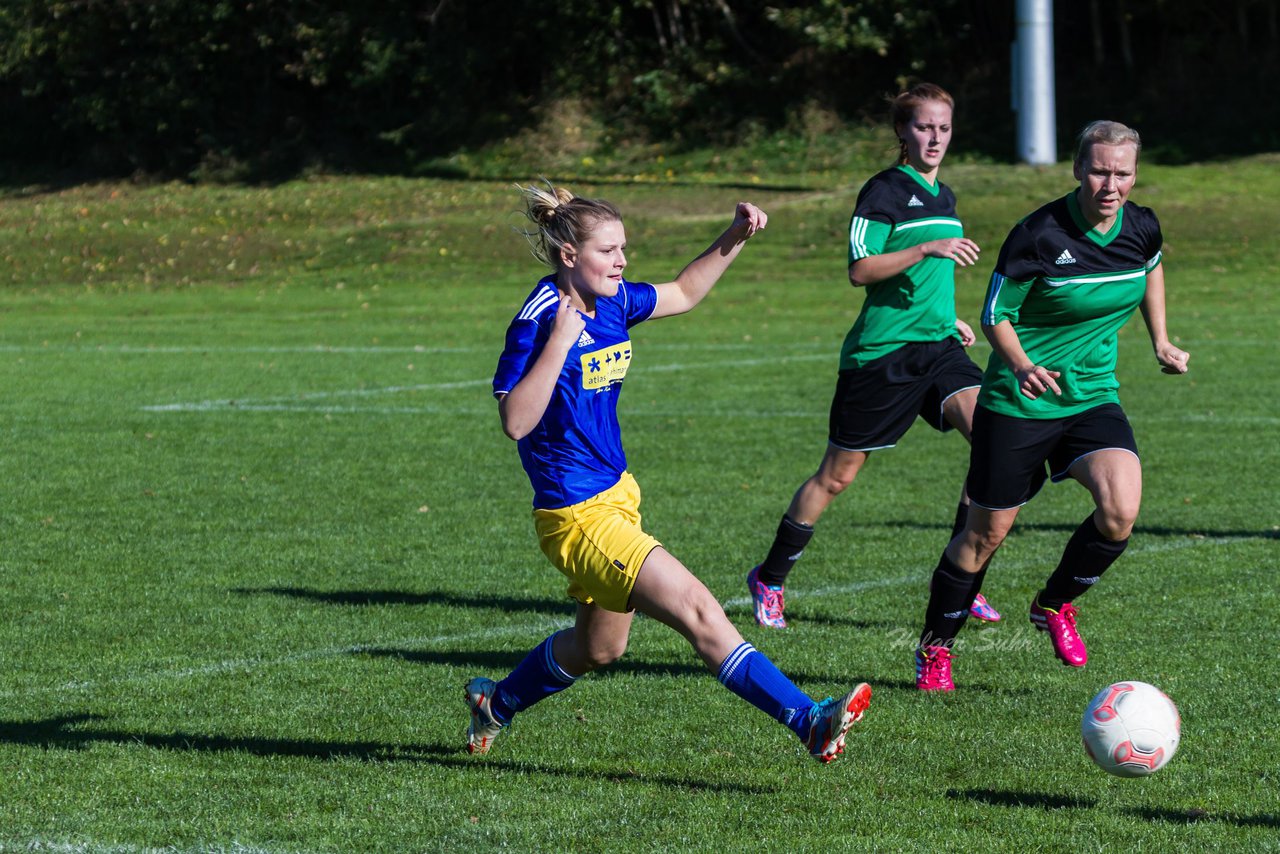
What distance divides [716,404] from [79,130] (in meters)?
36.2

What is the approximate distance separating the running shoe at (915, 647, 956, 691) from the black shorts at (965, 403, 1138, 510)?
55 cm

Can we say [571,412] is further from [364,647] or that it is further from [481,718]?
[364,647]

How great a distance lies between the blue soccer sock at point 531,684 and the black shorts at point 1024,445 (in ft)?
5.49

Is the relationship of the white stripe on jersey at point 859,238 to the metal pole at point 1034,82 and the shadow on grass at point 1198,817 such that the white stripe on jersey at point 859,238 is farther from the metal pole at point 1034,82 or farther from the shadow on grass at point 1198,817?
the metal pole at point 1034,82

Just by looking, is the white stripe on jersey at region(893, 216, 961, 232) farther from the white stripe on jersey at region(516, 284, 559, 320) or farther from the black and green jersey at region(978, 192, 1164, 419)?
the white stripe on jersey at region(516, 284, 559, 320)

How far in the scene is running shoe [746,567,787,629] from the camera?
23.4 feet

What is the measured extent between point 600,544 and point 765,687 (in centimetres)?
61

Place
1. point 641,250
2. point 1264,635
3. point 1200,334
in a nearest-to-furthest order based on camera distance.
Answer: point 1264,635 → point 1200,334 → point 641,250

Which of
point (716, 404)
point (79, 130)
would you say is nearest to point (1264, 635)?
point (716, 404)

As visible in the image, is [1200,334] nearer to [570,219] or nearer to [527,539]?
[527,539]

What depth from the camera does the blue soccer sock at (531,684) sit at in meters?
5.23

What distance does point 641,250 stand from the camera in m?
28.7

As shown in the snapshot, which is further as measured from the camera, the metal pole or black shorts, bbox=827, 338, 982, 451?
the metal pole

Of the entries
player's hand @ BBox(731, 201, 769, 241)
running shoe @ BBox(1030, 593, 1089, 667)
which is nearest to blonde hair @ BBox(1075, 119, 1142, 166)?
player's hand @ BBox(731, 201, 769, 241)
